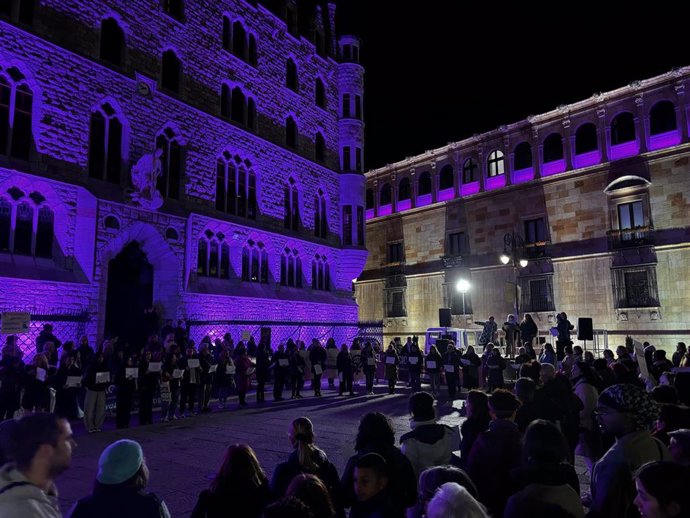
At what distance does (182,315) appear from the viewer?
805 inches

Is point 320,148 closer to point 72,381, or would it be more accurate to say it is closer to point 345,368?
point 345,368

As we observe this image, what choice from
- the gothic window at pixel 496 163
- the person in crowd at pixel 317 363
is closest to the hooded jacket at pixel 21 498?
the person in crowd at pixel 317 363

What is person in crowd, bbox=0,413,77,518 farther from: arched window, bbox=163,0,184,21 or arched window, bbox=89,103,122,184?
arched window, bbox=163,0,184,21

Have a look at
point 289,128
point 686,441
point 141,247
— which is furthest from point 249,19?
point 686,441

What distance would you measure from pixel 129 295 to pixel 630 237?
23314 millimetres

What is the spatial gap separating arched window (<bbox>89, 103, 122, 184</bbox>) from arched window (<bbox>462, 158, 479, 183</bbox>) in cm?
2151

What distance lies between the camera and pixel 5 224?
1600cm


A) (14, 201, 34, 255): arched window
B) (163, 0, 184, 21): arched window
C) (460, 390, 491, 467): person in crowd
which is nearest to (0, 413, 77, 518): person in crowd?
(460, 390, 491, 467): person in crowd

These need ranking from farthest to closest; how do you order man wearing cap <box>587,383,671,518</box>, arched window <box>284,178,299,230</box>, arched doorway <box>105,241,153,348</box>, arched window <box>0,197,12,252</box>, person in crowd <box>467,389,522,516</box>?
arched window <box>284,178,299,230</box>, arched doorway <box>105,241,153,348</box>, arched window <box>0,197,12,252</box>, person in crowd <box>467,389,522,516</box>, man wearing cap <box>587,383,671,518</box>

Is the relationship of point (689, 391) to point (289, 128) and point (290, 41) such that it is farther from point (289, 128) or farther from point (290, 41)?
point (290, 41)

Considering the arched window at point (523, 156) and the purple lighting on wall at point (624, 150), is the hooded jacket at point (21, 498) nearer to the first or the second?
the purple lighting on wall at point (624, 150)

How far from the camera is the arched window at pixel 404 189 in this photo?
3688cm

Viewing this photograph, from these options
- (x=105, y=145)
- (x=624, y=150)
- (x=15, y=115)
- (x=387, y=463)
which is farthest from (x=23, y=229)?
(x=624, y=150)

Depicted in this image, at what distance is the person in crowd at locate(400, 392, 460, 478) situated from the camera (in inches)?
174
